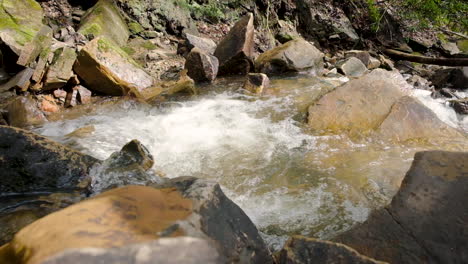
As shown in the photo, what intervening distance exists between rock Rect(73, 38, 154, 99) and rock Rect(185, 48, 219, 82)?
1058 mm

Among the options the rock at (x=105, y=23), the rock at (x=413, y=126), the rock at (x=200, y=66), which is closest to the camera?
the rock at (x=413, y=126)

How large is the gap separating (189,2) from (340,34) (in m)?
5.53

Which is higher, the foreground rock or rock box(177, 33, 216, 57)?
the foreground rock

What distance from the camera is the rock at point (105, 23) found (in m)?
6.81

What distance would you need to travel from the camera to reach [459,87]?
6.88 meters

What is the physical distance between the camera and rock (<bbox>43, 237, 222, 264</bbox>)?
1122mm

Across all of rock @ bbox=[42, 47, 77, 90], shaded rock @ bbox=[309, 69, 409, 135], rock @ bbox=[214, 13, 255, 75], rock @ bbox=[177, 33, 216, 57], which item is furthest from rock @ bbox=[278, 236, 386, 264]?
rock @ bbox=[177, 33, 216, 57]

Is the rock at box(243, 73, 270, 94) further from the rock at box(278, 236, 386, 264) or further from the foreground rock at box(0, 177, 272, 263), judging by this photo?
the rock at box(278, 236, 386, 264)

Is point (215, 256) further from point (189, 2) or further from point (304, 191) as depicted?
point (189, 2)

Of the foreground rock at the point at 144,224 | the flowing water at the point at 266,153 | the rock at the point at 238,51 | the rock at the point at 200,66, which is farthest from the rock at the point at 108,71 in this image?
the foreground rock at the point at 144,224

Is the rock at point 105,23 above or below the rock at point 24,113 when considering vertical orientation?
above

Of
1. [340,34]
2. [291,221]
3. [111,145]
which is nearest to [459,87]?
[340,34]

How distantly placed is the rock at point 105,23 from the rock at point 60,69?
168cm

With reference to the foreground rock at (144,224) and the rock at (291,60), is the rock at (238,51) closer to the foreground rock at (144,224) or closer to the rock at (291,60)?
the rock at (291,60)
